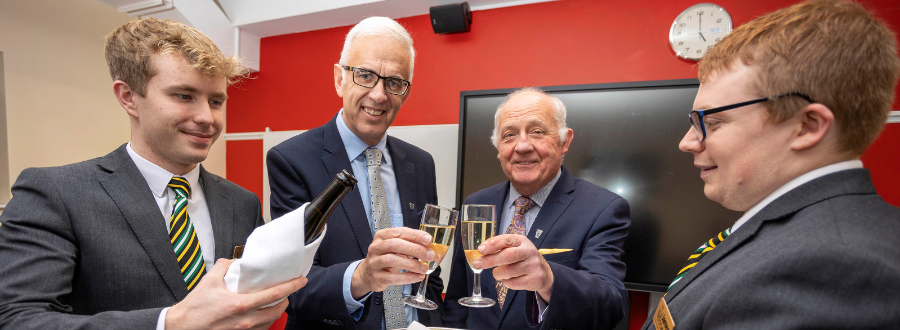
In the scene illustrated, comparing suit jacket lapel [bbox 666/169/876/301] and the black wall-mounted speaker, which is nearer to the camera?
suit jacket lapel [bbox 666/169/876/301]

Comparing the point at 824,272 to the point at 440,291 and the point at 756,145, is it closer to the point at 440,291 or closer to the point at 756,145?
the point at 756,145

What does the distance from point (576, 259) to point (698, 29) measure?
8.09 feet

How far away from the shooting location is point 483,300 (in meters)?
1.36

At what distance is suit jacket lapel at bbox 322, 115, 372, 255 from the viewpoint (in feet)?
5.42

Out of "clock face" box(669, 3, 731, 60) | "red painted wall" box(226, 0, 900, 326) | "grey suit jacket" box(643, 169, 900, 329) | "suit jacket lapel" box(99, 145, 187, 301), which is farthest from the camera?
"red painted wall" box(226, 0, 900, 326)

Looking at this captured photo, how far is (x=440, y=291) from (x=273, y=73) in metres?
3.87

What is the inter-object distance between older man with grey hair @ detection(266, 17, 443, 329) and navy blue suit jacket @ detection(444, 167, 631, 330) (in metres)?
0.15

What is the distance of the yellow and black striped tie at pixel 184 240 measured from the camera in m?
1.26

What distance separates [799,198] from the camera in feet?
2.92

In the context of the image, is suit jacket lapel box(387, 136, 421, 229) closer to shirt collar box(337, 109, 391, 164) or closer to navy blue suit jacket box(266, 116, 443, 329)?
navy blue suit jacket box(266, 116, 443, 329)

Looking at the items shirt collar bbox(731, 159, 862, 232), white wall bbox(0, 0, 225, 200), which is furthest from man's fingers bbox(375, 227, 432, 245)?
white wall bbox(0, 0, 225, 200)

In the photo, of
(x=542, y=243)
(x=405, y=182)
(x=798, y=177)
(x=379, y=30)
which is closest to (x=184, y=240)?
(x=405, y=182)

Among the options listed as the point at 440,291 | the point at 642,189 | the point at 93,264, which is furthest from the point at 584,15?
the point at 93,264

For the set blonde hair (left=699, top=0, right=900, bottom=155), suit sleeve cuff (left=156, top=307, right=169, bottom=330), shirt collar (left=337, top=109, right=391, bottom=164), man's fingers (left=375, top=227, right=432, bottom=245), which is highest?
blonde hair (left=699, top=0, right=900, bottom=155)
